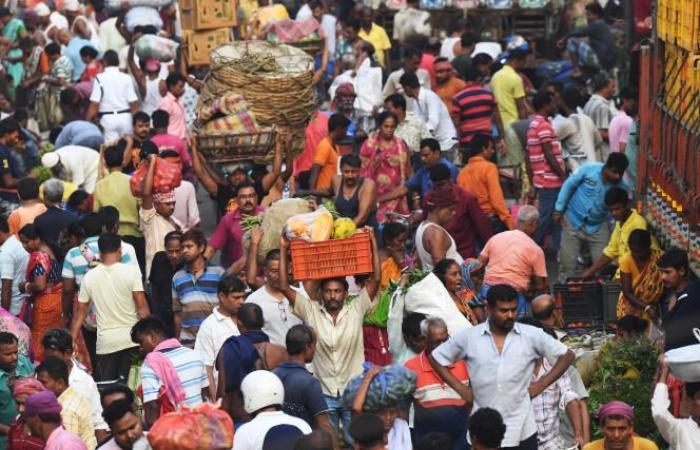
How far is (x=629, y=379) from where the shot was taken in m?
12.3

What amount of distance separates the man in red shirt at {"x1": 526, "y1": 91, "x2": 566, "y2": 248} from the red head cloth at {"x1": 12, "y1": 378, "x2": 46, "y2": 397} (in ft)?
24.1

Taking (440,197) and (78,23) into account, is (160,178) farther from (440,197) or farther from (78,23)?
(78,23)

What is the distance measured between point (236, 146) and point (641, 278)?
428 cm

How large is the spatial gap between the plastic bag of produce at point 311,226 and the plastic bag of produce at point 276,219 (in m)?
0.99

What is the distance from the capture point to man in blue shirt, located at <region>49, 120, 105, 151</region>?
19125 millimetres

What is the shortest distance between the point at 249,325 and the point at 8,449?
1.78 metres

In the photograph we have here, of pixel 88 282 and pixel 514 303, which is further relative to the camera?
pixel 88 282

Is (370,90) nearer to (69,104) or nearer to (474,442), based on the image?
(69,104)

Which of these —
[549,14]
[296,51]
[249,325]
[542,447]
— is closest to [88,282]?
[249,325]

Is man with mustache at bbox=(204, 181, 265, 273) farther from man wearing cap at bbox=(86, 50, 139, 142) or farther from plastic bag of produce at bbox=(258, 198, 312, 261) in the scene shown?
man wearing cap at bbox=(86, 50, 139, 142)

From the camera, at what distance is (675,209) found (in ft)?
44.1

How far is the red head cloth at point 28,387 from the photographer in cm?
1080

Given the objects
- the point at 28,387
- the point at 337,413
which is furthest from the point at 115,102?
the point at 28,387

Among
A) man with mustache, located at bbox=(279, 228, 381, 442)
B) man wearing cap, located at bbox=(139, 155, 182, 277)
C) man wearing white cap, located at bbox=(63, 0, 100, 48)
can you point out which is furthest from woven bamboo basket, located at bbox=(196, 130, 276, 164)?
man wearing white cap, located at bbox=(63, 0, 100, 48)
